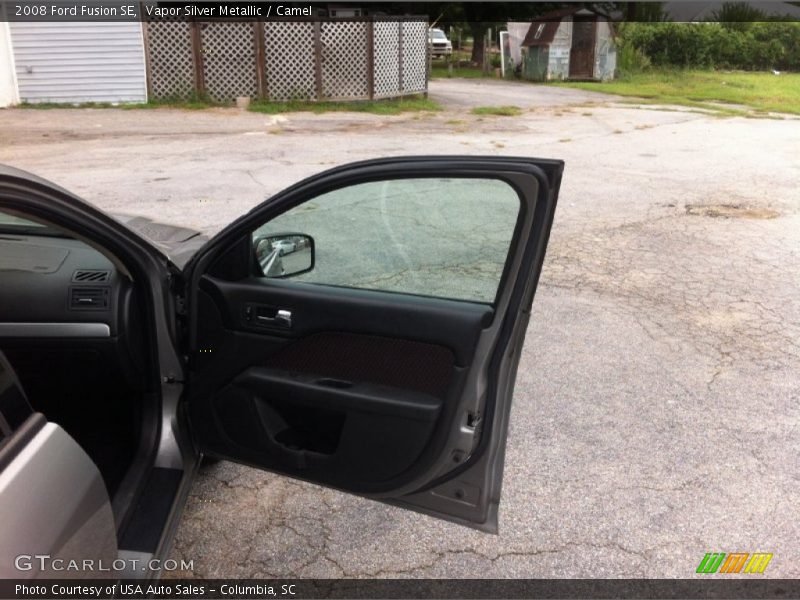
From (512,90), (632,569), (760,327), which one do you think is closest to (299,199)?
(632,569)

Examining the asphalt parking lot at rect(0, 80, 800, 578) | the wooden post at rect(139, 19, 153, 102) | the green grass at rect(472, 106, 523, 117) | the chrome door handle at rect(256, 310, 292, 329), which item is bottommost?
the asphalt parking lot at rect(0, 80, 800, 578)

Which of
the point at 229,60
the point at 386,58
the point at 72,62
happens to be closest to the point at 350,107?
the point at 386,58

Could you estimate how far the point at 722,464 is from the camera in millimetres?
3377

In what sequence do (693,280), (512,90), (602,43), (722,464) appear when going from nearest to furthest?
(722,464), (693,280), (512,90), (602,43)

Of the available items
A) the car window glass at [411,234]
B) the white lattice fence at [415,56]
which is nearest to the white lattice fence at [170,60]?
the white lattice fence at [415,56]

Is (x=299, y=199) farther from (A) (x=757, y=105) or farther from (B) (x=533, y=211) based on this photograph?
(A) (x=757, y=105)

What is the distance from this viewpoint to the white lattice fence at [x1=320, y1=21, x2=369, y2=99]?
1734 cm

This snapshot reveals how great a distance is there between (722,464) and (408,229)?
2.14 m

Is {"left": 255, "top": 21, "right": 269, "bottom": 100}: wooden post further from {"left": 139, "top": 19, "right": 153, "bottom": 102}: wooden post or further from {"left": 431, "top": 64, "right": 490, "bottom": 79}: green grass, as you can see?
{"left": 431, "top": 64, "right": 490, "bottom": 79}: green grass

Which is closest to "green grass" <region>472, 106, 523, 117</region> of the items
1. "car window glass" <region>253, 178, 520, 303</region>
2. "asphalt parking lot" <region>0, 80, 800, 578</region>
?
Result: "asphalt parking lot" <region>0, 80, 800, 578</region>

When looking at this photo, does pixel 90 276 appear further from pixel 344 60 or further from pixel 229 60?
pixel 344 60

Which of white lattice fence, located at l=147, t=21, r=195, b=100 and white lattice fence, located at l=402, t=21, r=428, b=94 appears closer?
white lattice fence, located at l=147, t=21, r=195, b=100

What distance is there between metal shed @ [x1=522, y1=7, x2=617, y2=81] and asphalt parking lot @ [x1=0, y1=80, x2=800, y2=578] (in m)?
17.6

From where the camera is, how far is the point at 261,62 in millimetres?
17000
